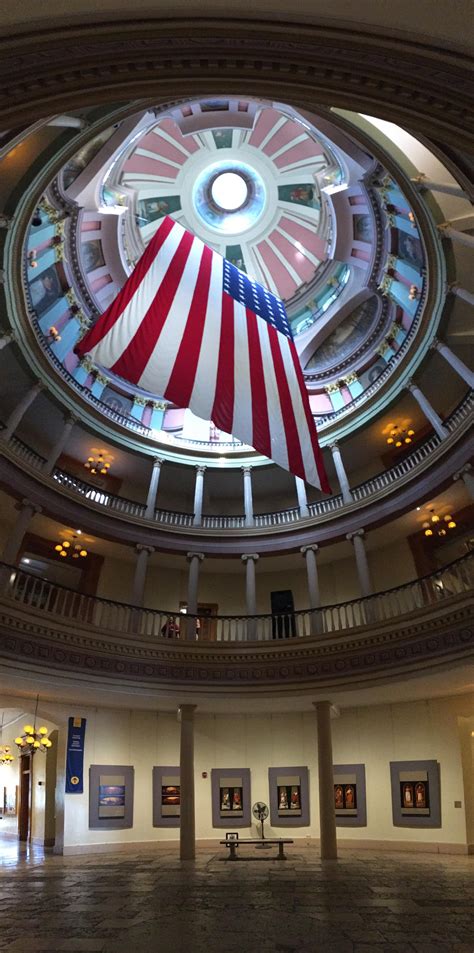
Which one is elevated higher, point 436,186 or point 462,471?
point 436,186

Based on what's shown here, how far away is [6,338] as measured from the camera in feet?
50.9

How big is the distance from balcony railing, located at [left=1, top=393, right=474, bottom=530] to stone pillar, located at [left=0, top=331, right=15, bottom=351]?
2.62 meters

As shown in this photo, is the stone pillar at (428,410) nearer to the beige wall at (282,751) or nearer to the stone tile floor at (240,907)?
the beige wall at (282,751)

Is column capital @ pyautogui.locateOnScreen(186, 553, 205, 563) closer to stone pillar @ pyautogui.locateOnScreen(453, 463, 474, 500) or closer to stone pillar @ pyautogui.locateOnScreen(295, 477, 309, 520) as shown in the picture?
stone pillar @ pyautogui.locateOnScreen(295, 477, 309, 520)

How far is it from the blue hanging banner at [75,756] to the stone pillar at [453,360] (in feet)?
46.7

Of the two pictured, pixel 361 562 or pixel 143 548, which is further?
pixel 143 548

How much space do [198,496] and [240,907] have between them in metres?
13.4

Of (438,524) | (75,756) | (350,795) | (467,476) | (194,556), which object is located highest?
(467,476)

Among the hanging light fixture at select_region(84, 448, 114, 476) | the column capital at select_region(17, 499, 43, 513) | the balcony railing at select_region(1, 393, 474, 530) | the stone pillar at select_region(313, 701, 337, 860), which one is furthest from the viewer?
the hanging light fixture at select_region(84, 448, 114, 476)

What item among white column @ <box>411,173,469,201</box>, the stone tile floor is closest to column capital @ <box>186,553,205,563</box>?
the stone tile floor

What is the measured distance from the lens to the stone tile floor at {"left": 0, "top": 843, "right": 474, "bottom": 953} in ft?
19.5

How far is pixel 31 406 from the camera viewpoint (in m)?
18.6

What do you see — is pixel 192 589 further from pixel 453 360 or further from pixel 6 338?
pixel 453 360

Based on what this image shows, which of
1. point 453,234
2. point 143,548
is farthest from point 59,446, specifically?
point 453,234
